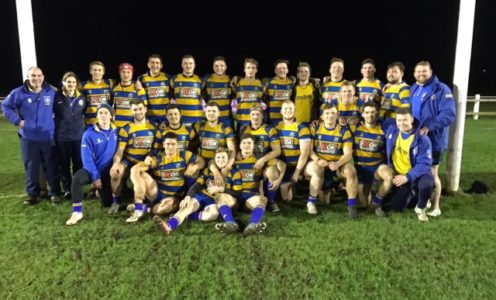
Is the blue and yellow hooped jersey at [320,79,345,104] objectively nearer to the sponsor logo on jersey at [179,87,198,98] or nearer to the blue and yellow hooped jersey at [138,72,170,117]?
the sponsor logo on jersey at [179,87,198,98]

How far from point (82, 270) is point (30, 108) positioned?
2560 mm

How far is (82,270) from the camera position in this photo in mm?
3408

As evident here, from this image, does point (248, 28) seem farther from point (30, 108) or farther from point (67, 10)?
point (30, 108)

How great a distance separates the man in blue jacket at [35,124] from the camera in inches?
201

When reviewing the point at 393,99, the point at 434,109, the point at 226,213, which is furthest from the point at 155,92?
the point at 434,109

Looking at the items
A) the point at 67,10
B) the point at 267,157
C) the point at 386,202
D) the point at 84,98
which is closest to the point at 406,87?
the point at 386,202

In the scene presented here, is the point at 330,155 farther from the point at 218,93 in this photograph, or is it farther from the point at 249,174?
the point at 218,93

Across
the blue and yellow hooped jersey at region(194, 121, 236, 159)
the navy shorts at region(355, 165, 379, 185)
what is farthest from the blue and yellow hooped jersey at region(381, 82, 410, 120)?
the blue and yellow hooped jersey at region(194, 121, 236, 159)

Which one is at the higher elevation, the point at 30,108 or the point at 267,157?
the point at 30,108

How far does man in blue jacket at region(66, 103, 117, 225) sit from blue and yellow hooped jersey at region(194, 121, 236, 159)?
0.99 m

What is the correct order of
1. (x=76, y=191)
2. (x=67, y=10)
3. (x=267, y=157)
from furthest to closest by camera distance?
(x=67, y=10), (x=267, y=157), (x=76, y=191)

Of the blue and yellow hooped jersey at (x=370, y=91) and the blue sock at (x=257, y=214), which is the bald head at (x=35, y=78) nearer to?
the blue sock at (x=257, y=214)

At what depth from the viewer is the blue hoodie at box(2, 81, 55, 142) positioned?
5.09 meters

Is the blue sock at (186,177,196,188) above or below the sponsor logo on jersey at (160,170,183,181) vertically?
below
